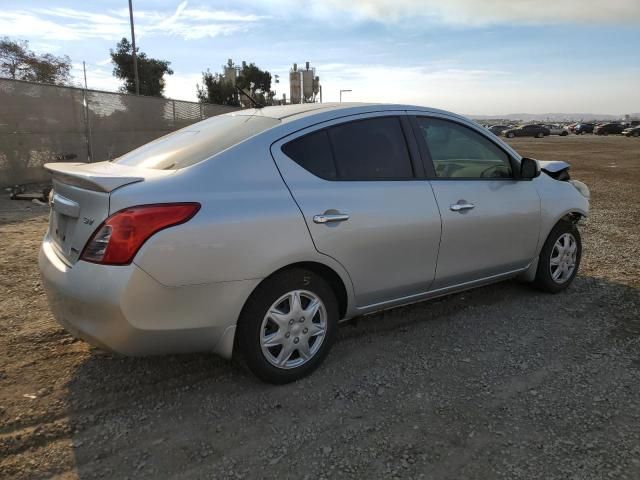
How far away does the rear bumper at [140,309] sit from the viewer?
257 centimetres

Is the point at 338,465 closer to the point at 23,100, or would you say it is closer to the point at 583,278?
the point at 583,278

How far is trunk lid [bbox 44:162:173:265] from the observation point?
269 centimetres

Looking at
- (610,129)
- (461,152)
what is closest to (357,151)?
(461,152)

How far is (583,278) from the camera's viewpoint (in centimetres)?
525

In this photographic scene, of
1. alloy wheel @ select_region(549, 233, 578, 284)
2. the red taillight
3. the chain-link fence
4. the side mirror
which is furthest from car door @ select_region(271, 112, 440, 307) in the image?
the chain-link fence

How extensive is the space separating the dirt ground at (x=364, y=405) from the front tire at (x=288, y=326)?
0.47ft

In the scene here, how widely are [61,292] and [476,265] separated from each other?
283cm

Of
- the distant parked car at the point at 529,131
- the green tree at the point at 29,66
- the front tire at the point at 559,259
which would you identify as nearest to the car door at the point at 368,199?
the front tire at the point at 559,259

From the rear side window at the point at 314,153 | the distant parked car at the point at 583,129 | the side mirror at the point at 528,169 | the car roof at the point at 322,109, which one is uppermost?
the distant parked car at the point at 583,129

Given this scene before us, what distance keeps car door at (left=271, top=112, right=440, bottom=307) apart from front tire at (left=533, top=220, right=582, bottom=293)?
147 centimetres

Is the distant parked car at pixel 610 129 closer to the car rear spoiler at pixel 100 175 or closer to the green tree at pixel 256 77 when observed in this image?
the green tree at pixel 256 77

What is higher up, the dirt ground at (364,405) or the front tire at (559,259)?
the front tire at (559,259)

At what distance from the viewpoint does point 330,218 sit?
3104mm

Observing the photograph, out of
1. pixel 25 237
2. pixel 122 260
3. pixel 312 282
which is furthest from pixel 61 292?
pixel 25 237
